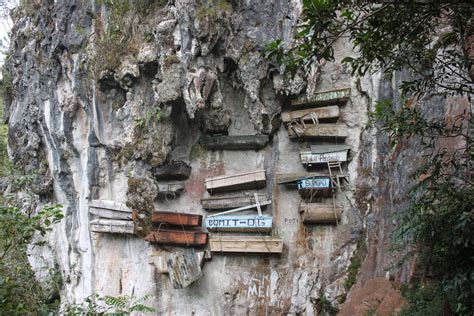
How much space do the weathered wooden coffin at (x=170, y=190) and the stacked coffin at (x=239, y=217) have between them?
0.53 meters

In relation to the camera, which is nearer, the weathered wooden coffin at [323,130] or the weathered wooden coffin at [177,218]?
the weathered wooden coffin at [323,130]

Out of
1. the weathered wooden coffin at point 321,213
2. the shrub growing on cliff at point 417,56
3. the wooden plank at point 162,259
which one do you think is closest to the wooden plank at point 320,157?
the weathered wooden coffin at point 321,213

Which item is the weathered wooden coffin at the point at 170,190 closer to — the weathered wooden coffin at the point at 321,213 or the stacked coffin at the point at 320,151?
the stacked coffin at the point at 320,151

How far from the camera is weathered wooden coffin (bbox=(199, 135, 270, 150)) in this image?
9.04 metres

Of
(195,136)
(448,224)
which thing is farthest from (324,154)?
(448,224)

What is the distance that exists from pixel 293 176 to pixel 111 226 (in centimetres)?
384

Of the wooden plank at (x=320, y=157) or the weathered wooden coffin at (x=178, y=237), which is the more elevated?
the wooden plank at (x=320, y=157)

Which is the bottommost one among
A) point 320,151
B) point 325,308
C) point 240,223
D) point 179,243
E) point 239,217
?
point 325,308

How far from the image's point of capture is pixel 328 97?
8.70 metres

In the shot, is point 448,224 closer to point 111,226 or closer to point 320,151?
point 320,151

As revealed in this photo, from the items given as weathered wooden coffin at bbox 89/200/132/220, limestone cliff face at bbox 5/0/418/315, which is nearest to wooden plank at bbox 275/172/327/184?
limestone cliff face at bbox 5/0/418/315

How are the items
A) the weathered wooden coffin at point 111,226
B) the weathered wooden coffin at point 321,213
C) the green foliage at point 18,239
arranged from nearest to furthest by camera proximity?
the green foliage at point 18,239
the weathered wooden coffin at point 321,213
the weathered wooden coffin at point 111,226

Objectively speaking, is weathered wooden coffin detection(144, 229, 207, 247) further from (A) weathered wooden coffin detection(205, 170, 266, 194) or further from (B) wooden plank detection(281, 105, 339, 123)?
(B) wooden plank detection(281, 105, 339, 123)

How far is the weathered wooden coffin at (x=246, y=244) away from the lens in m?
8.38
